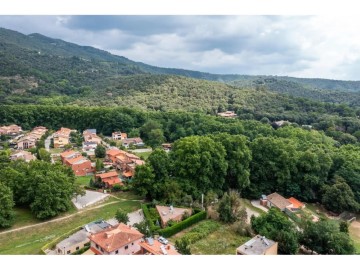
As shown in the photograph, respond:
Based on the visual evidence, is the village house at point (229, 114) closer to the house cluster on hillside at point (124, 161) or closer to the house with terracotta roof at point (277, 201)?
the house cluster on hillside at point (124, 161)

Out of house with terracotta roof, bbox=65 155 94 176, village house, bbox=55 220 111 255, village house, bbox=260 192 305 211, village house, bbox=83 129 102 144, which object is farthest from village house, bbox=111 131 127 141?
village house, bbox=55 220 111 255

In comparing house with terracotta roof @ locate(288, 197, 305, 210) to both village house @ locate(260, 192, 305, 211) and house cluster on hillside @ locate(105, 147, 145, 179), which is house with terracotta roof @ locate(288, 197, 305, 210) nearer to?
village house @ locate(260, 192, 305, 211)

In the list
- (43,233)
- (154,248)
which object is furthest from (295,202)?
(43,233)

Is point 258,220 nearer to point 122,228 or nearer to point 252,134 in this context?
point 122,228

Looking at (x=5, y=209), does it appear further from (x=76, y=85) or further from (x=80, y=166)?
(x=76, y=85)

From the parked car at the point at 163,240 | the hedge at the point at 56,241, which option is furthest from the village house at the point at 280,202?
the hedge at the point at 56,241

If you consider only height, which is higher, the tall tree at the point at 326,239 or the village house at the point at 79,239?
the tall tree at the point at 326,239
